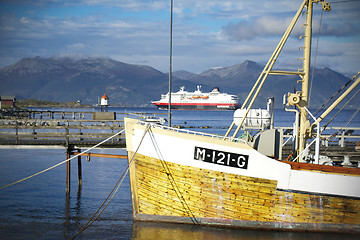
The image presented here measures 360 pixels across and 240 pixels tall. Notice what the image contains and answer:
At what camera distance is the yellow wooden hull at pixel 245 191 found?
13031 mm

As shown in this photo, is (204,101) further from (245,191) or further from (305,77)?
(245,191)

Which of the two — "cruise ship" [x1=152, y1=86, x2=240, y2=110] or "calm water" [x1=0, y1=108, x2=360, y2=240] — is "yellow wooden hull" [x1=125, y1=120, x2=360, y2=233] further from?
"cruise ship" [x1=152, y1=86, x2=240, y2=110]

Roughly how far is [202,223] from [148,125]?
11.9 ft

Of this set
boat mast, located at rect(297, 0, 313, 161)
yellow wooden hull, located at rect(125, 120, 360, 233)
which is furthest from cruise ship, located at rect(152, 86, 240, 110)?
yellow wooden hull, located at rect(125, 120, 360, 233)

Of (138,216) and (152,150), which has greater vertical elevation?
(152,150)

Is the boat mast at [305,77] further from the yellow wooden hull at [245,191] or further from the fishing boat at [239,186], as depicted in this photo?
the yellow wooden hull at [245,191]

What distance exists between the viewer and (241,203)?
1327cm

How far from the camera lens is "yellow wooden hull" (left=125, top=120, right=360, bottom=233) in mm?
13031

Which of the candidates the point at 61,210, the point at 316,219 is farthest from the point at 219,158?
the point at 61,210

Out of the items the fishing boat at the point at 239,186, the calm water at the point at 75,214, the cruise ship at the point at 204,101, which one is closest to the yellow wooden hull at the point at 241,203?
the fishing boat at the point at 239,186

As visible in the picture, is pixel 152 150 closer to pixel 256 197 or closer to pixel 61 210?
pixel 256 197

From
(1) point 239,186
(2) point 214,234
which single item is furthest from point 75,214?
(1) point 239,186

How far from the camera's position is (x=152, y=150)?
14.0 metres

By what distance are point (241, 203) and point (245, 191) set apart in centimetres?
44
